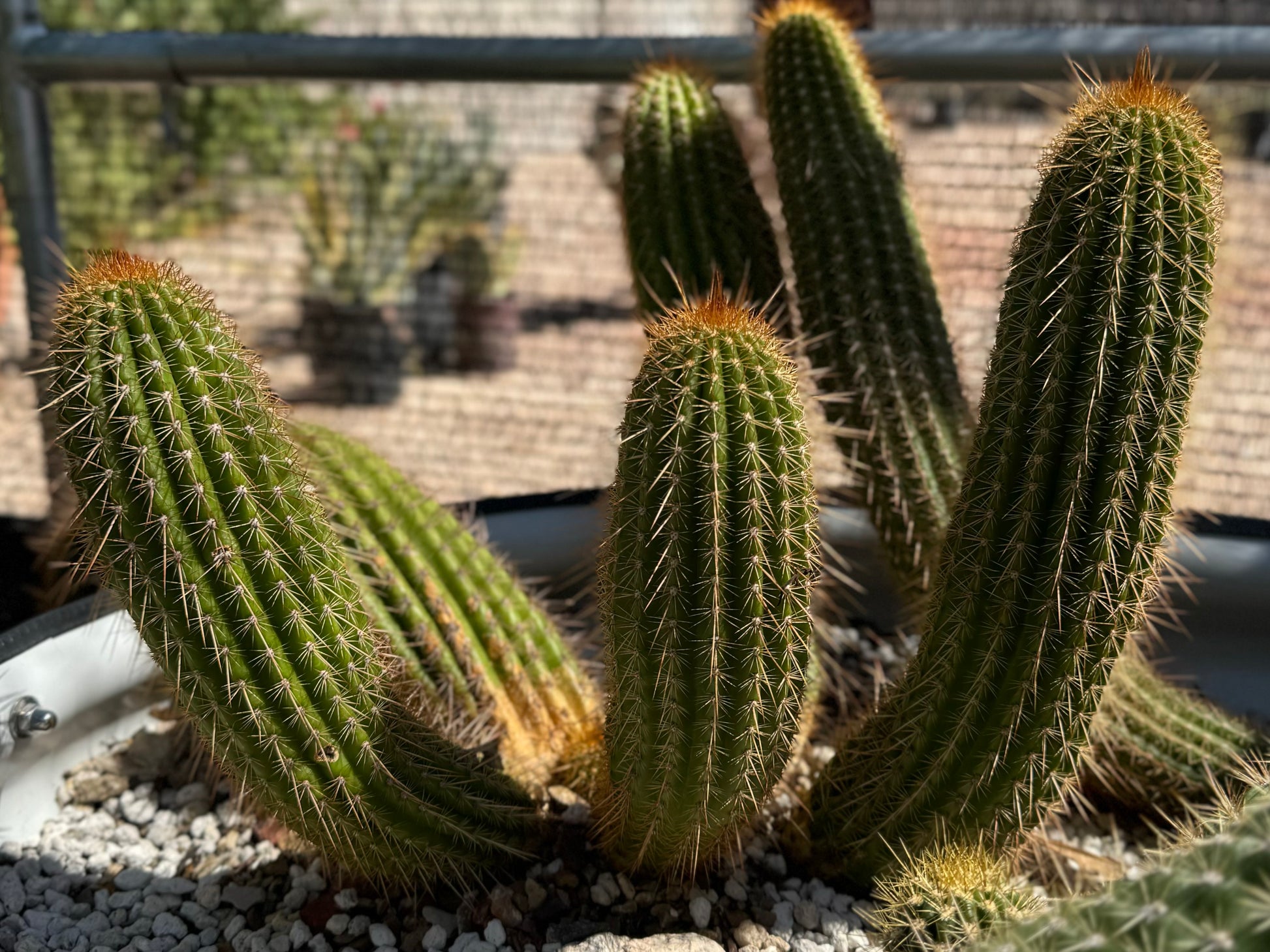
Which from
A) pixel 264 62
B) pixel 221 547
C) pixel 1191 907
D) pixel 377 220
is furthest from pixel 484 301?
pixel 1191 907

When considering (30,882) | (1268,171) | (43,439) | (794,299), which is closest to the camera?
(30,882)

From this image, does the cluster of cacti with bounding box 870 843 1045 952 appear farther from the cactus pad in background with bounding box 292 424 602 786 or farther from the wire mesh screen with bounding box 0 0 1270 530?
the wire mesh screen with bounding box 0 0 1270 530

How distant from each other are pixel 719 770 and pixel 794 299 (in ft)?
2.41

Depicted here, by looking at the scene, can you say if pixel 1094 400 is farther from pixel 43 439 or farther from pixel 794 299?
pixel 43 439

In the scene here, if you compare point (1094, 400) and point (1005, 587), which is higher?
point (1094, 400)

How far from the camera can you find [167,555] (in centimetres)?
85

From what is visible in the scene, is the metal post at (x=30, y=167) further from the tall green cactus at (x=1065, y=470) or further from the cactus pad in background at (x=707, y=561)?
the tall green cactus at (x=1065, y=470)

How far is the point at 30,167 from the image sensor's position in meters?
1.69

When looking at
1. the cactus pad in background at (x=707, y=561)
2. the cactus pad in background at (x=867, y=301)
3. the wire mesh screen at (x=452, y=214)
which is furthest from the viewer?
the wire mesh screen at (x=452, y=214)

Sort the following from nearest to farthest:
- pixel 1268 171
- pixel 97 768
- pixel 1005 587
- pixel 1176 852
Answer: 1. pixel 1176 852
2. pixel 1005 587
3. pixel 97 768
4. pixel 1268 171

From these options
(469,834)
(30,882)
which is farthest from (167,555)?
(30,882)

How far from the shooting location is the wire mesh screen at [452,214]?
240cm

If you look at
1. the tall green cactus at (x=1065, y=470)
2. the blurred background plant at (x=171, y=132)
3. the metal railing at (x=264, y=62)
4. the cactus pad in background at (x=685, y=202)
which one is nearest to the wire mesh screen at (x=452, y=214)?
the blurred background plant at (x=171, y=132)

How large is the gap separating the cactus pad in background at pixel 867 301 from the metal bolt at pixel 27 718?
95cm
